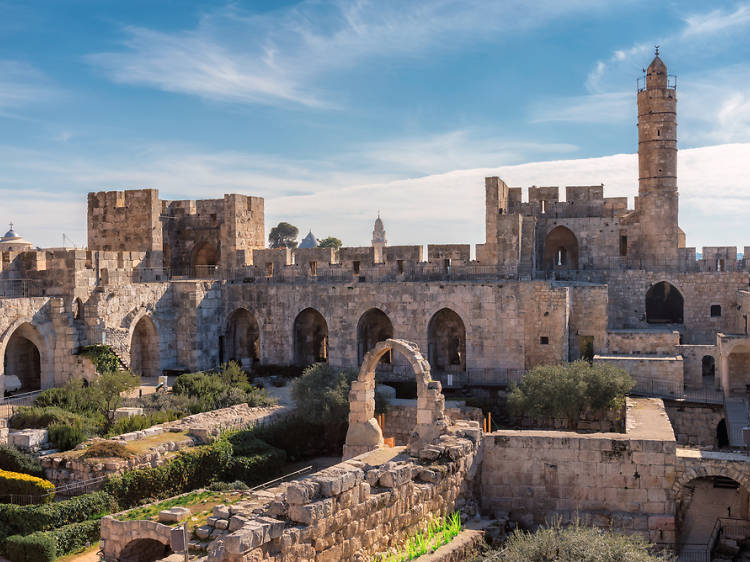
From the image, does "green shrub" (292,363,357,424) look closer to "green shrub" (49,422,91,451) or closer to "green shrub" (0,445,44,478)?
"green shrub" (49,422,91,451)

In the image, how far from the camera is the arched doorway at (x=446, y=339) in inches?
955

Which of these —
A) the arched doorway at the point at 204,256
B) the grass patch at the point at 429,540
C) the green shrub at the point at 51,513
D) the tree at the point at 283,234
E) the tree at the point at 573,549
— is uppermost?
the tree at the point at 283,234

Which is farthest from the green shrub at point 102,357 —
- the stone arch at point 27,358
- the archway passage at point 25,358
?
the archway passage at point 25,358

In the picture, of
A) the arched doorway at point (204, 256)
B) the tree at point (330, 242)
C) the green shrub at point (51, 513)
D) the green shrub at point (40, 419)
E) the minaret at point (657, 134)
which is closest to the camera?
the green shrub at point (51, 513)

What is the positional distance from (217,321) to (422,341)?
7033 millimetres

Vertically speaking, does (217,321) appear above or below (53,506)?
above

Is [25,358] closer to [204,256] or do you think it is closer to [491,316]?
[204,256]

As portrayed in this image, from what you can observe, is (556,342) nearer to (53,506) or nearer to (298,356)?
(298,356)

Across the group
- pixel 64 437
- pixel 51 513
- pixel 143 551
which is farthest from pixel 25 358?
pixel 143 551

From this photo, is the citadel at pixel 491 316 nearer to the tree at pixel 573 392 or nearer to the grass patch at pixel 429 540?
the tree at pixel 573 392

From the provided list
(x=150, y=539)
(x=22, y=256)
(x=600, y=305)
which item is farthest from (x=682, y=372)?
(x=22, y=256)

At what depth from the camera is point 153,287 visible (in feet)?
76.5

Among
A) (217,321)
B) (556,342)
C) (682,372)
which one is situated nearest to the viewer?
(682,372)

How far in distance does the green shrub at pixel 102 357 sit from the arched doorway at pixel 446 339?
31.5 feet
